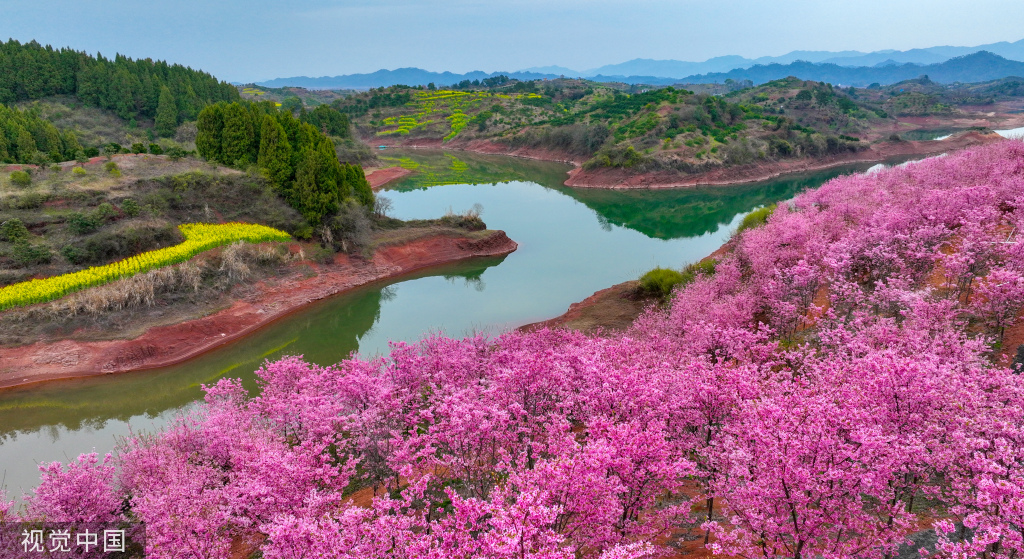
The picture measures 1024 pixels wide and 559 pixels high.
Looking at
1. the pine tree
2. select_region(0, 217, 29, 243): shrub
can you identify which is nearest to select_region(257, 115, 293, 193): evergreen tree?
select_region(0, 217, 29, 243): shrub

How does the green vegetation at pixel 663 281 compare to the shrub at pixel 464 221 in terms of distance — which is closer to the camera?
the green vegetation at pixel 663 281

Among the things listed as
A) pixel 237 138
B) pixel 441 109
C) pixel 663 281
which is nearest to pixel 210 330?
pixel 237 138

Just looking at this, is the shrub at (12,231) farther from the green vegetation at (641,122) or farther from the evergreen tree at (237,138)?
the green vegetation at (641,122)

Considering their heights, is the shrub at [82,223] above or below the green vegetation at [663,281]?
above

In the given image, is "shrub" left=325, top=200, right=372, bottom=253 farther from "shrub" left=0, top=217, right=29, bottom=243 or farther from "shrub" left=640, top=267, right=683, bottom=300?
"shrub" left=640, top=267, right=683, bottom=300

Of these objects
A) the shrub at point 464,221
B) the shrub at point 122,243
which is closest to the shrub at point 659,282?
the shrub at point 464,221

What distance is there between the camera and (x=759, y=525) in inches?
270

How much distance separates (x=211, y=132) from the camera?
40.4 meters

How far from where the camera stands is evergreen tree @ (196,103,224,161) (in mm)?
40344

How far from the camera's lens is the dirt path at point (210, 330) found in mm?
23703

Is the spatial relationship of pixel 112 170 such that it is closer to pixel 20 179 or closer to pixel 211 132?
pixel 20 179

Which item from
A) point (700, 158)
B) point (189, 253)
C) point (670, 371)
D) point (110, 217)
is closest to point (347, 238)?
point (189, 253)

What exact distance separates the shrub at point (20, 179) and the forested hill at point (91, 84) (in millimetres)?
35160

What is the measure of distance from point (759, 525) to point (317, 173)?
36.8m
